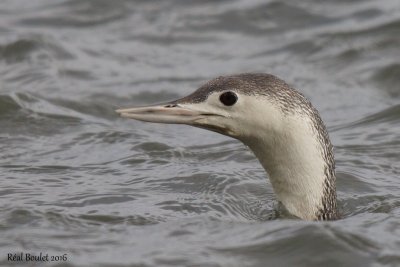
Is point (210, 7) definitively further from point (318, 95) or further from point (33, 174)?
point (33, 174)

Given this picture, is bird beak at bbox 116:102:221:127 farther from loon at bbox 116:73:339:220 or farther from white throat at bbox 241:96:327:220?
white throat at bbox 241:96:327:220

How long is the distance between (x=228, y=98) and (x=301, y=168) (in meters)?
0.71

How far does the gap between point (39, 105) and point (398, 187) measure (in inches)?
163

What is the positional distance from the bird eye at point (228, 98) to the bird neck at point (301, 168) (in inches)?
12.2

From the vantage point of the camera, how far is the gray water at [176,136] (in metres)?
8.05

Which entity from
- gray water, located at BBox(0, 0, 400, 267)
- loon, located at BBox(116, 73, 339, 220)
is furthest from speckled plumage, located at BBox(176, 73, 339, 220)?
gray water, located at BBox(0, 0, 400, 267)

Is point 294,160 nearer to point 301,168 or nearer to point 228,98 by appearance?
point 301,168

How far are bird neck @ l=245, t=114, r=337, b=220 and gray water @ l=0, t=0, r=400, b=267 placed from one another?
175mm

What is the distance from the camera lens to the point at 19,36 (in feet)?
49.9

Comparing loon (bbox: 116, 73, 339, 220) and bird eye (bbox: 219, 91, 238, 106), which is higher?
bird eye (bbox: 219, 91, 238, 106)

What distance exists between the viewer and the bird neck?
28.3ft

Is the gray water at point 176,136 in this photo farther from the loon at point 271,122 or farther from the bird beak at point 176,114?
the bird beak at point 176,114

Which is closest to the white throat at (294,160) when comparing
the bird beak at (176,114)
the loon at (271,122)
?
the loon at (271,122)

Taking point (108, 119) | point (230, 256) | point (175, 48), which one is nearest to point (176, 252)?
point (230, 256)
